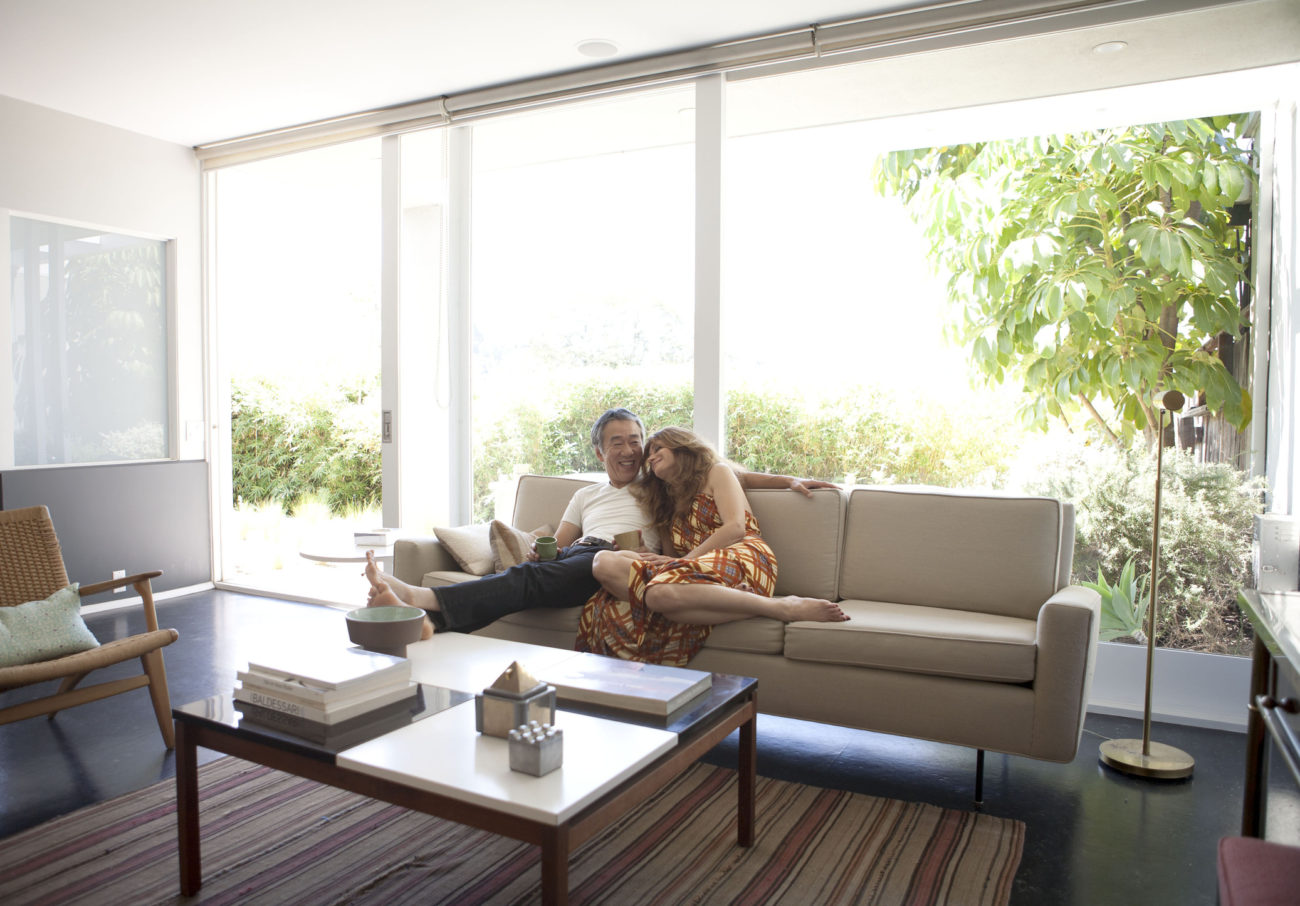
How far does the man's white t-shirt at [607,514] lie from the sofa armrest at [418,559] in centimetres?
51

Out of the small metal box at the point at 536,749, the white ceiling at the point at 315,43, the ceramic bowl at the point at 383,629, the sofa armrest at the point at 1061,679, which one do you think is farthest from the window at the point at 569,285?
the small metal box at the point at 536,749

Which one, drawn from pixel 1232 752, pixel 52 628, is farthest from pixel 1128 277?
pixel 52 628

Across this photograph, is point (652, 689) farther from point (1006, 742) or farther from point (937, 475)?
point (937, 475)

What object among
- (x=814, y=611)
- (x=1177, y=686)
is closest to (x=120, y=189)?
(x=814, y=611)

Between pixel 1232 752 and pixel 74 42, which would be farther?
pixel 74 42

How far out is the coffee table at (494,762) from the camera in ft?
4.76

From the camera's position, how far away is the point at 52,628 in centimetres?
265

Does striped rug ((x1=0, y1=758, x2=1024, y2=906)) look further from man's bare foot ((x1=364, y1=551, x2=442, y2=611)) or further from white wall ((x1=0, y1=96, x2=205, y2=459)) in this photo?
white wall ((x1=0, y1=96, x2=205, y2=459))

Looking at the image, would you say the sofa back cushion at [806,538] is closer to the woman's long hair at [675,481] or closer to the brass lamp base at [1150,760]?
the woman's long hair at [675,481]

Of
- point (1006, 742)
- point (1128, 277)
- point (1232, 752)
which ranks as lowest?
point (1232, 752)

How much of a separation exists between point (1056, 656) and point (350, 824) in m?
1.95

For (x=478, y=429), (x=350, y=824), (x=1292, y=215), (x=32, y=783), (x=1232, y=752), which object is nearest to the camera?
(x=350, y=824)

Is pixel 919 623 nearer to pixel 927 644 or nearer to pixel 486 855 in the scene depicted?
pixel 927 644

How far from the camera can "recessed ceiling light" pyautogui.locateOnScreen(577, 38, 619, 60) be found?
12.2 feet
